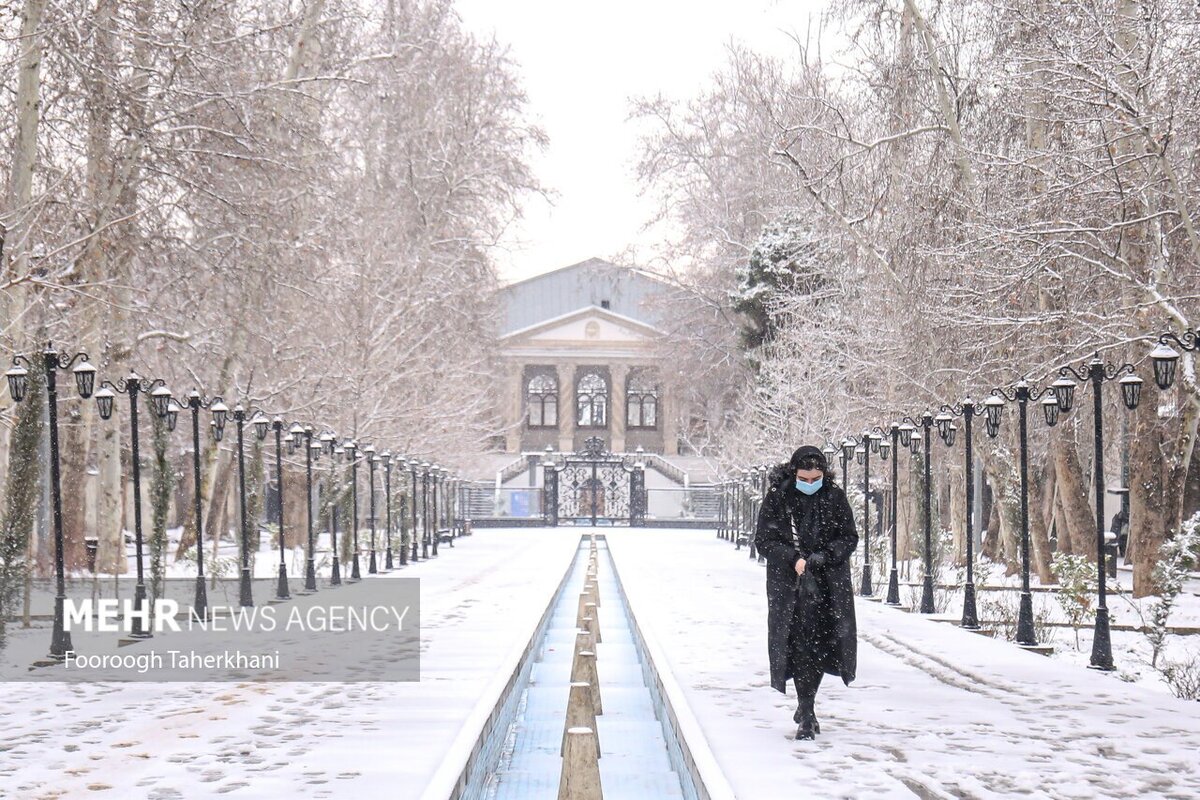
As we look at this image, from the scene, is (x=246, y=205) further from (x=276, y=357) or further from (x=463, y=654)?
(x=276, y=357)

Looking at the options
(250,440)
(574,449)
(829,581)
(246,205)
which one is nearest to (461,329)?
(250,440)

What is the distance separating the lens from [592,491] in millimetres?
68125

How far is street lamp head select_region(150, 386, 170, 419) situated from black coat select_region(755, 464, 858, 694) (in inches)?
405

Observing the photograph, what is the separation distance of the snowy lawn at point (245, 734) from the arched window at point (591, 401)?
87118mm

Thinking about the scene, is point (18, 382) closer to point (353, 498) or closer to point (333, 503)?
point (333, 503)

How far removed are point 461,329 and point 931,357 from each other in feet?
62.9

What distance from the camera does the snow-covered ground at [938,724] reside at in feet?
25.6

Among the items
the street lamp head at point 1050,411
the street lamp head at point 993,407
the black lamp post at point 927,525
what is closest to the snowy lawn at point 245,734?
the street lamp head at point 1050,411

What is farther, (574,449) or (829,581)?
(574,449)

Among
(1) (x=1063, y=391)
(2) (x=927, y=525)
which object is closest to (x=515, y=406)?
(2) (x=927, y=525)

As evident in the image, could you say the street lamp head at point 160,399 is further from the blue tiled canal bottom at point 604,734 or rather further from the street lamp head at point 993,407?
the street lamp head at point 993,407

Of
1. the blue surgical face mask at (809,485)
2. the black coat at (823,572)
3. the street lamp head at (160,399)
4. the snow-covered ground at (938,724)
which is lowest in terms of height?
the snow-covered ground at (938,724)

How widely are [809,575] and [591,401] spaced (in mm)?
93959

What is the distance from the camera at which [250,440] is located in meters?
38.5
